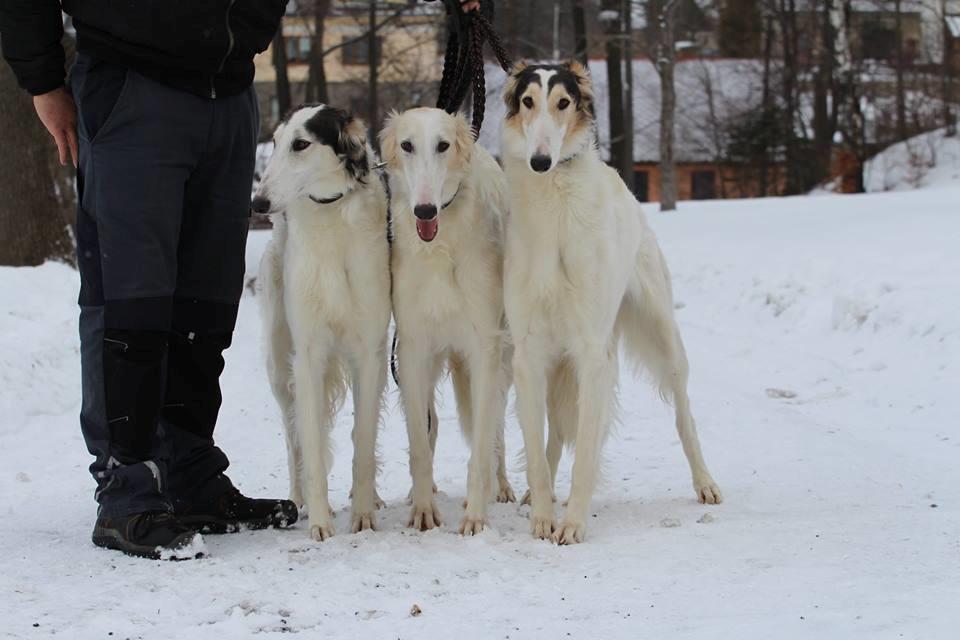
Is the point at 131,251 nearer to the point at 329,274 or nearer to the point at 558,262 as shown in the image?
the point at 329,274

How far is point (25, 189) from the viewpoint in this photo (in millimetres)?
10617

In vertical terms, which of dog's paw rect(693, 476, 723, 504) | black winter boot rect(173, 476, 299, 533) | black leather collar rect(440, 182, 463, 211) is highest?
black leather collar rect(440, 182, 463, 211)

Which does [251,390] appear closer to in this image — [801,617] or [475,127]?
[475,127]

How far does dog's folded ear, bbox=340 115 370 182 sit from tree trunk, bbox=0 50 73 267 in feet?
23.4

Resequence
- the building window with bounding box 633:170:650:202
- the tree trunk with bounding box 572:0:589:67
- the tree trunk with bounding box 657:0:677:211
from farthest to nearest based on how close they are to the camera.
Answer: the building window with bounding box 633:170:650:202 < the tree trunk with bounding box 572:0:589:67 < the tree trunk with bounding box 657:0:677:211

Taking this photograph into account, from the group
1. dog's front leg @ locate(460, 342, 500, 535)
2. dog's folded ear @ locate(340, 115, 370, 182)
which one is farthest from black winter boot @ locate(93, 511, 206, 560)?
dog's folded ear @ locate(340, 115, 370, 182)

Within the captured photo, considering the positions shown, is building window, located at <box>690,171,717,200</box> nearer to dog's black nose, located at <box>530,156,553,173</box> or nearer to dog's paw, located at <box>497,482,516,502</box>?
dog's paw, located at <box>497,482,516,502</box>

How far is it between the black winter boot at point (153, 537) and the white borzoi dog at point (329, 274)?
1.68 ft

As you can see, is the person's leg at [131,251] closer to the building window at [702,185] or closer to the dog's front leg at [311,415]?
the dog's front leg at [311,415]

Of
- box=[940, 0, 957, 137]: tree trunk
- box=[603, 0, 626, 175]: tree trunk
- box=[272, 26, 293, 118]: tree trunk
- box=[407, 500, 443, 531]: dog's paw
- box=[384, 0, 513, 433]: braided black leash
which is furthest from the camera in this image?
box=[940, 0, 957, 137]: tree trunk

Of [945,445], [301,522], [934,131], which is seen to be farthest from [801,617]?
[934,131]

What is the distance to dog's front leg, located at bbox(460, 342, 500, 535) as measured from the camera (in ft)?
14.0

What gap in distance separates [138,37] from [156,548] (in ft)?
5.57

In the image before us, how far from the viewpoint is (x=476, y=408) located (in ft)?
14.5
